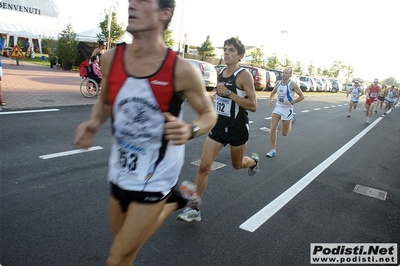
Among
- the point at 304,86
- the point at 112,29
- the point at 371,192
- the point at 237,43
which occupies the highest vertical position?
the point at 112,29

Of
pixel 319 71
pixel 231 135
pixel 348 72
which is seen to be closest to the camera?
pixel 231 135

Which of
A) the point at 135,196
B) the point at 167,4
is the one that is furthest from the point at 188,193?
the point at 167,4

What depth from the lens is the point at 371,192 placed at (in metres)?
5.89

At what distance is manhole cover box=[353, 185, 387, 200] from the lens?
5716mm

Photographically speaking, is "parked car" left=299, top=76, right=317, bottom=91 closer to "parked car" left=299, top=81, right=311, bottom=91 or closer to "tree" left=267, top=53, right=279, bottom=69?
"parked car" left=299, top=81, right=311, bottom=91

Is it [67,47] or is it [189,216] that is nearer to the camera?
[189,216]

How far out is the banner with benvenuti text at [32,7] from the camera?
12.6m

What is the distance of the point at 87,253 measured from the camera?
3.16m

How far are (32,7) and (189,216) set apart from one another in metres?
12.8

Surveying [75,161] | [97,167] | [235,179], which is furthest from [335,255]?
[75,161]

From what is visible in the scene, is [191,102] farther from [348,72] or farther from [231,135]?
[348,72]

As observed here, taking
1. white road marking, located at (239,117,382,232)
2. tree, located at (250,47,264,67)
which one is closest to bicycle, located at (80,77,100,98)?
white road marking, located at (239,117,382,232)

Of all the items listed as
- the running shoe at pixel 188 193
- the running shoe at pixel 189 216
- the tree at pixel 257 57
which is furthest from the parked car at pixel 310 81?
the running shoe at pixel 188 193

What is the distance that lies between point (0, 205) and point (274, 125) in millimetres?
5377
